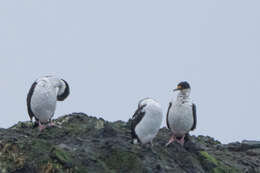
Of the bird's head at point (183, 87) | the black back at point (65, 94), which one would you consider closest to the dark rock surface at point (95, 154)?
the black back at point (65, 94)

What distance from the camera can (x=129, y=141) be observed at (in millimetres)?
→ 15898

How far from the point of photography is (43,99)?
18062 mm

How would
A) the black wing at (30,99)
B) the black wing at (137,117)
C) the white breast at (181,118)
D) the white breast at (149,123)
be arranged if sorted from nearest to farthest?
the white breast at (149,123) < the black wing at (137,117) < the white breast at (181,118) < the black wing at (30,99)

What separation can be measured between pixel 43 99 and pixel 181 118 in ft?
14.5

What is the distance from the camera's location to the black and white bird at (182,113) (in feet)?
57.7

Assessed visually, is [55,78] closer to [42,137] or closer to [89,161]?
[42,137]

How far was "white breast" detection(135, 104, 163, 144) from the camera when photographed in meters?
15.7

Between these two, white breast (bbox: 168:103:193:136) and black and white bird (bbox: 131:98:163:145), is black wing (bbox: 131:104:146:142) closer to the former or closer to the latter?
black and white bird (bbox: 131:98:163:145)

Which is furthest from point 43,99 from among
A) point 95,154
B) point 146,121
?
point 95,154

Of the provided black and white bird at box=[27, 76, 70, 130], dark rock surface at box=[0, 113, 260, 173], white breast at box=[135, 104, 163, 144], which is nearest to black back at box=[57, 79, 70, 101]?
black and white bird at box=[27, 76, 70, 130]

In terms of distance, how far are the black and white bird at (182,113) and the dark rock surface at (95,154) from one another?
467 mm

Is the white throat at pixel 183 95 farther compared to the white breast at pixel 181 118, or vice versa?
the white throat at pixel 183 95

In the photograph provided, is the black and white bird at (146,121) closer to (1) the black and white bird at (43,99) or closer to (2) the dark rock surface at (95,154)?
(2) the dark rock surface at (95,154)

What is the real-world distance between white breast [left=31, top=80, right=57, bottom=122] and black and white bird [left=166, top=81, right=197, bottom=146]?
3.80 m
